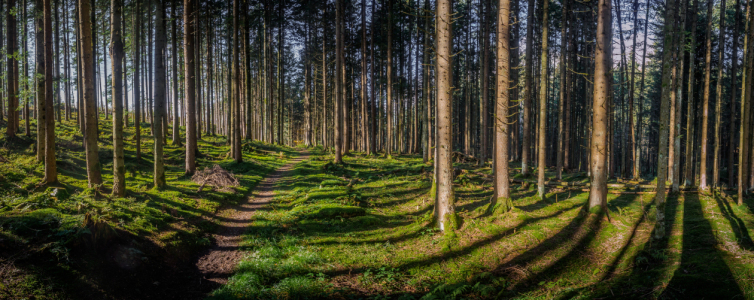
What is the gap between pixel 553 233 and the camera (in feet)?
26.4

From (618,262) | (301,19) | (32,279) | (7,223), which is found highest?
(301,19)

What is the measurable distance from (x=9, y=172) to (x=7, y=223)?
7030 millimetres

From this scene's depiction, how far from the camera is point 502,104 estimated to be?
8984 mm

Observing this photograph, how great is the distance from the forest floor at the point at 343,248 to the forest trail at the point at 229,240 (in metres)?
0.06

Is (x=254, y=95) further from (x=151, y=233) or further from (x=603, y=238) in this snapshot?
(x=603, y=238)

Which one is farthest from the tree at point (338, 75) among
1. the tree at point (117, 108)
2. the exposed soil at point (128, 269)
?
the exposed soil at point (128, 269)

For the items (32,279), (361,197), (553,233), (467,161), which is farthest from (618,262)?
(467,161)

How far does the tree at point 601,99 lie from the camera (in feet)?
30.2

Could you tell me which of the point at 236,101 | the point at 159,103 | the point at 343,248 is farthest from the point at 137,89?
the point at 343,248

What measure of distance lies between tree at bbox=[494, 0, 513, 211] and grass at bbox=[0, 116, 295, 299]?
7.99 metres

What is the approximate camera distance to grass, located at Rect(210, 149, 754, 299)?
Result: 542 centimetres

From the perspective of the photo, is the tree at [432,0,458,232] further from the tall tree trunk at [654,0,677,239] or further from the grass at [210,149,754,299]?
the tall tree trunk at [654,0,677,239]

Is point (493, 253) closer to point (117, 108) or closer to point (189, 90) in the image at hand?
point (117, 108)

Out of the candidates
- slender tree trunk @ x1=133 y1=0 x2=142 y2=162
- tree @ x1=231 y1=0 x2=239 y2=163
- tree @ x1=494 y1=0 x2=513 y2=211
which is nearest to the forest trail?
tree @ x1=231 y1=0 x2=239 y2=163
